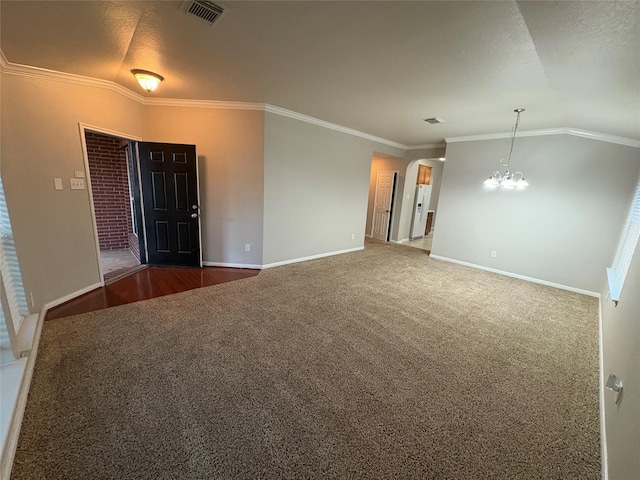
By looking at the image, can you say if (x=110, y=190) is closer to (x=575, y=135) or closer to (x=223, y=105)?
(x=223, y=105)

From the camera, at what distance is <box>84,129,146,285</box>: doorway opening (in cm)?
466

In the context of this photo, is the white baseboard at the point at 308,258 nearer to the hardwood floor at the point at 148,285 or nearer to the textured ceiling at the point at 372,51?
the hardwood floor at the point at 148,285

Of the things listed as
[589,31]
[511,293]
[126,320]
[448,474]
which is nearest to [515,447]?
[448,474]

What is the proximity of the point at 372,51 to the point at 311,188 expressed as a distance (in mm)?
2845

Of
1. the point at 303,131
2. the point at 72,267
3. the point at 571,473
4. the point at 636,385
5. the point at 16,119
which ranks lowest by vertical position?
the point at 571,473

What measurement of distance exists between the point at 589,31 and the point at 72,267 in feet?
16.9

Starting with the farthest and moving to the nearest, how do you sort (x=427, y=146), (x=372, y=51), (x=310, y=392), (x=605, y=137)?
1. (x=427, y=146)
2. (x=605, y=137)
3. (x=372, y=51)
4. (x=310, y=392)

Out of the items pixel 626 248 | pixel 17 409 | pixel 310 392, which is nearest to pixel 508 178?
pixel 626 248

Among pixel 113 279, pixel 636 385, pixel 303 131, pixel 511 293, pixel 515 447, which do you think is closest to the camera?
pixel 636 385

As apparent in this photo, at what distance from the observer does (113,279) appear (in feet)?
12.2

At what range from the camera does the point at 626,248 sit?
124 inches

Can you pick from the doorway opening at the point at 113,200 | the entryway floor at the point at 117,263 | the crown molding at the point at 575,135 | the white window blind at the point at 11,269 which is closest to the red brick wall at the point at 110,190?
the doorway opening at the point at 113,200

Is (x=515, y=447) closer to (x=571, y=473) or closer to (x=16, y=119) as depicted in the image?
(x=571, y=473)

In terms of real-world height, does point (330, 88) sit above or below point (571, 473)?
above
